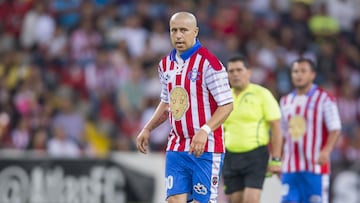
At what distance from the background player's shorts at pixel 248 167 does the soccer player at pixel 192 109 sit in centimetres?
262

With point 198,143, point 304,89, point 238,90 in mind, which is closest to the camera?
point 198,143

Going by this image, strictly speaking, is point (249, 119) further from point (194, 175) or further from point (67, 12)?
point (67, 12)

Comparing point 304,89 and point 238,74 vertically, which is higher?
point 238,74

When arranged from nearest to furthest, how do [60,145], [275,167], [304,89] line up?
[275,167] → [304,89] → [60,145]

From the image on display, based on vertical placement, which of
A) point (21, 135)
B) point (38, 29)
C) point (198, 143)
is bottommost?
point (198, 143)

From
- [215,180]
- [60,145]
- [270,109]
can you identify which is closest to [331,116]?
[270,109]

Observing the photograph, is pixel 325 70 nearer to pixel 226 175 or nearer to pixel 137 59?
pixel 137 59

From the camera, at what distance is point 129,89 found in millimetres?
20312

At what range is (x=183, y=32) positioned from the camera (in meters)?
10.3

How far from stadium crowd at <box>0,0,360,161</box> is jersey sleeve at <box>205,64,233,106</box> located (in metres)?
8.61

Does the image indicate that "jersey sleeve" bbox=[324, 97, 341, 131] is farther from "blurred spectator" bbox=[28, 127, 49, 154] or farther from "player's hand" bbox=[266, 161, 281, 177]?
"blurred spectator" bbox=[28, 127, 49, 154]

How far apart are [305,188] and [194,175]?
367 centimetres

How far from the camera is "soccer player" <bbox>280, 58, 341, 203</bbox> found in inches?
539

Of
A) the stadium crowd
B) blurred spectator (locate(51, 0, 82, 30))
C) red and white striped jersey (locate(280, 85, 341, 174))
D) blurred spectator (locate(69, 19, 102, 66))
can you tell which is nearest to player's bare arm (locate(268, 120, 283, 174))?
red and white striped jersey (locate(280, 85, 341, 174))
